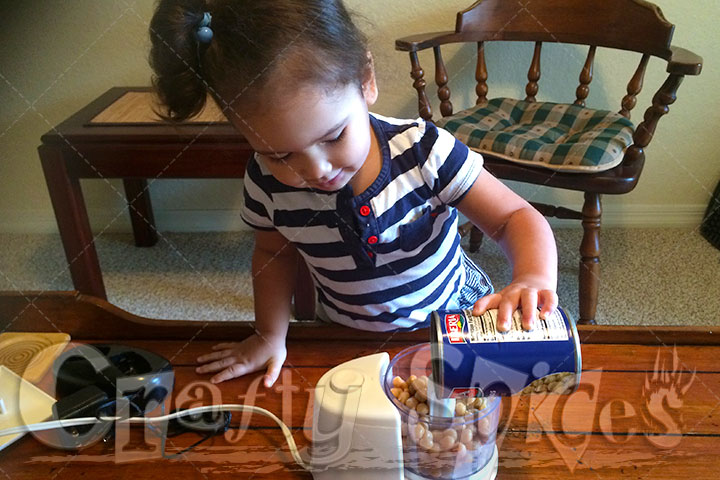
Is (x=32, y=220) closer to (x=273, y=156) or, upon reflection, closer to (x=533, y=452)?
(x=273, y=156)

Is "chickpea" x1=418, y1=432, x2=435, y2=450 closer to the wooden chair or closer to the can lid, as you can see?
the can lid

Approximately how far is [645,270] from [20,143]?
1936 millimetres

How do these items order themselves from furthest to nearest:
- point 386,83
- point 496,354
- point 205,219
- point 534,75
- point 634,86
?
1. point 205,219
2. point 386,83
3. point 534,75
4. point 634,86
5. point 496,354

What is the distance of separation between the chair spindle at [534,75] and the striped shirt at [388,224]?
81cm

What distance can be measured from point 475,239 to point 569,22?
64 centimetres

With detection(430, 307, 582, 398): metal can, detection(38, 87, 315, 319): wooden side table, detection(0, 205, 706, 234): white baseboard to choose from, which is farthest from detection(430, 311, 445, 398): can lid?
detection(0, 205, 706, 234): white baseboard

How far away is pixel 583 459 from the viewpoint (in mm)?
517

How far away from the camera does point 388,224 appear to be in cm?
77

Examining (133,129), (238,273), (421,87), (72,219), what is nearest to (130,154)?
(133,129)

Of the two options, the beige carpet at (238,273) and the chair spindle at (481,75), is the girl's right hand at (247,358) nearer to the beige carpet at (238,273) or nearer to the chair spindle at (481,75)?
the beige carpet at (238,273)

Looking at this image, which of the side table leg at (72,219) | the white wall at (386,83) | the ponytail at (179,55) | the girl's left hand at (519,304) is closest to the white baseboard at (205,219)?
the white wall at (386,83)

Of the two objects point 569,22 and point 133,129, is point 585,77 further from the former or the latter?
point 133,129

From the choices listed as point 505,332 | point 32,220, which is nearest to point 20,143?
point 32,220

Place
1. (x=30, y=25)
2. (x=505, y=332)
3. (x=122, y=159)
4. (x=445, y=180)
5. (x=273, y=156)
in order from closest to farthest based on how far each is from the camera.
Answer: (x=505, y=332), (x=273, y=156), (x=445, y=180), (x=122, y=159), (x=30, y=25)
